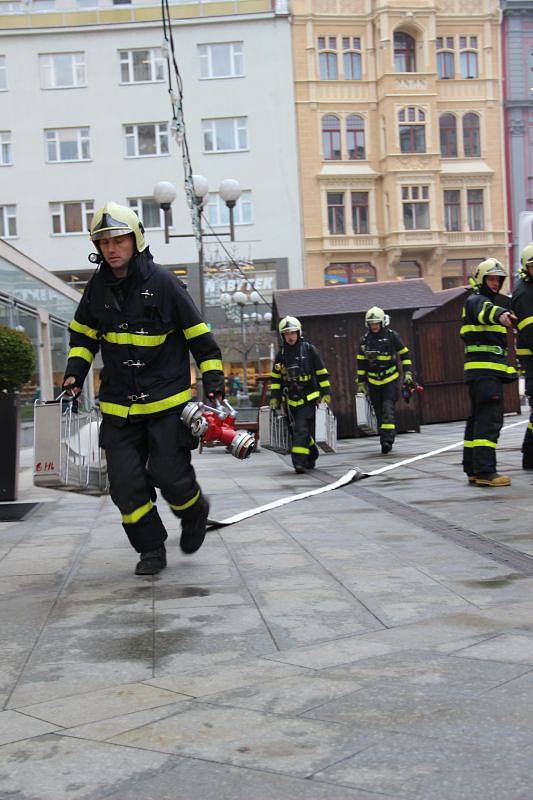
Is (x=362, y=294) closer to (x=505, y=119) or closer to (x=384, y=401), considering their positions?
(x=384, y=401)

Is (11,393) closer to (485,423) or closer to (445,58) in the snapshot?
(485,423)

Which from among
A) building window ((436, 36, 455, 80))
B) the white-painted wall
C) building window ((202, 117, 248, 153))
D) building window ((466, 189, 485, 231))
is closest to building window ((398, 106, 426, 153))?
building window ((436, 36, 455, 80))

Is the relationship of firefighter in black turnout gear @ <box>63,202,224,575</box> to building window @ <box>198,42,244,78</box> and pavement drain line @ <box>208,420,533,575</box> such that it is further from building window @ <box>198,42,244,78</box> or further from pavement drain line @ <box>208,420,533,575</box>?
building window @ <box>198,42,244,78</box>

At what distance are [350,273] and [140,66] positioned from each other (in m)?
12.7

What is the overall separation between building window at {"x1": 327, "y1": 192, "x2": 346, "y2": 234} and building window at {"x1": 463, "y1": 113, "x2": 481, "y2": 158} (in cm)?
613

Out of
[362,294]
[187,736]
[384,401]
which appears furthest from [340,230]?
[187,736]

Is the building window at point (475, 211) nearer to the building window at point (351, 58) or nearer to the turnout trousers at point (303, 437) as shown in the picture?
the building window at point (351, 58)

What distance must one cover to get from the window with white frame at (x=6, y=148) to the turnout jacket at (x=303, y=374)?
3663 centimetres

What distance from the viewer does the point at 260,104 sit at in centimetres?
4638

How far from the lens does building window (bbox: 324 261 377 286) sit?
46656 millimetres

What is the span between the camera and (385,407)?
46.3 ft

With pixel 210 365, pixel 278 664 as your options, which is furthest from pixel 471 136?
pixel 278 664

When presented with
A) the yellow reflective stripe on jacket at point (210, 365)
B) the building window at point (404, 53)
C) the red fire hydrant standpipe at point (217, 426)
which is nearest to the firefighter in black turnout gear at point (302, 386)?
the red fire hydrant standpipe at point (217, 426)

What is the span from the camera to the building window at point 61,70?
151ft
